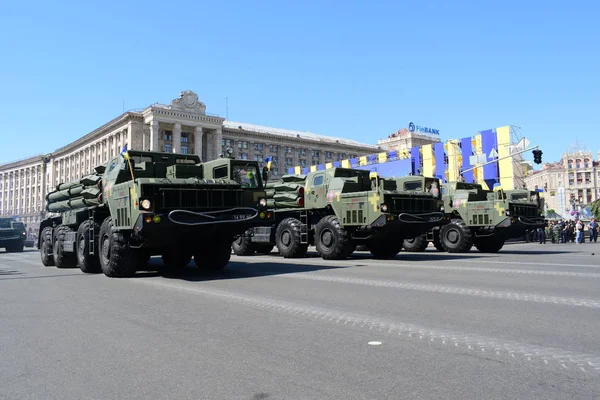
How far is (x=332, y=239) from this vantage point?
14.6 metres

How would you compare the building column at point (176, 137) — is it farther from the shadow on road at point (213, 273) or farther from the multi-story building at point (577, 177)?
the multi-story building at point (577, 177)

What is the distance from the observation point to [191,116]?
9419 cm

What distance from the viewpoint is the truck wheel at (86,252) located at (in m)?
11.8

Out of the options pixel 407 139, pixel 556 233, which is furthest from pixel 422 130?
pixel 556 233

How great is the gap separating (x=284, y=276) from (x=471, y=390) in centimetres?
702

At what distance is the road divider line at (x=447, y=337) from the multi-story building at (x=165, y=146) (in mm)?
81807

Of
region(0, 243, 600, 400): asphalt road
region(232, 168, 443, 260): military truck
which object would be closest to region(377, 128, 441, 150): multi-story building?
region(232, 168, 443, 260): military truck

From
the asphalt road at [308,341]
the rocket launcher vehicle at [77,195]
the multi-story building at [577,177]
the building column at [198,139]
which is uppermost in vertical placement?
the building column at [198,139]

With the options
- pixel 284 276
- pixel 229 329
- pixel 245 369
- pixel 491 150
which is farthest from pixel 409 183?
pixel 491 150

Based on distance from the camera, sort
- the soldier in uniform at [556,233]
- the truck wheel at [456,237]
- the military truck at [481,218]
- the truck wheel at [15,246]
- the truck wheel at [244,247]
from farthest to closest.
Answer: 1. the soldier in uniform at [556,233]
2. the truck wheel at [15,246]
3. the truck wheel at [244,247]
4. the truck wheel at [456,237]
5. the military truck at [481,218]

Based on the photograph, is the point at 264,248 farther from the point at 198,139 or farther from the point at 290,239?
the point at 198,139

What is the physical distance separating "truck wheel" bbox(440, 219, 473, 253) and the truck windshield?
31.4ft

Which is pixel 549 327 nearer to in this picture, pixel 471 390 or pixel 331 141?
pixel 471 390

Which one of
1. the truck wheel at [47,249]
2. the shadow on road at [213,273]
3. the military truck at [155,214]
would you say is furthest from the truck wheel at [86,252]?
the truck wheel at [47,249]
